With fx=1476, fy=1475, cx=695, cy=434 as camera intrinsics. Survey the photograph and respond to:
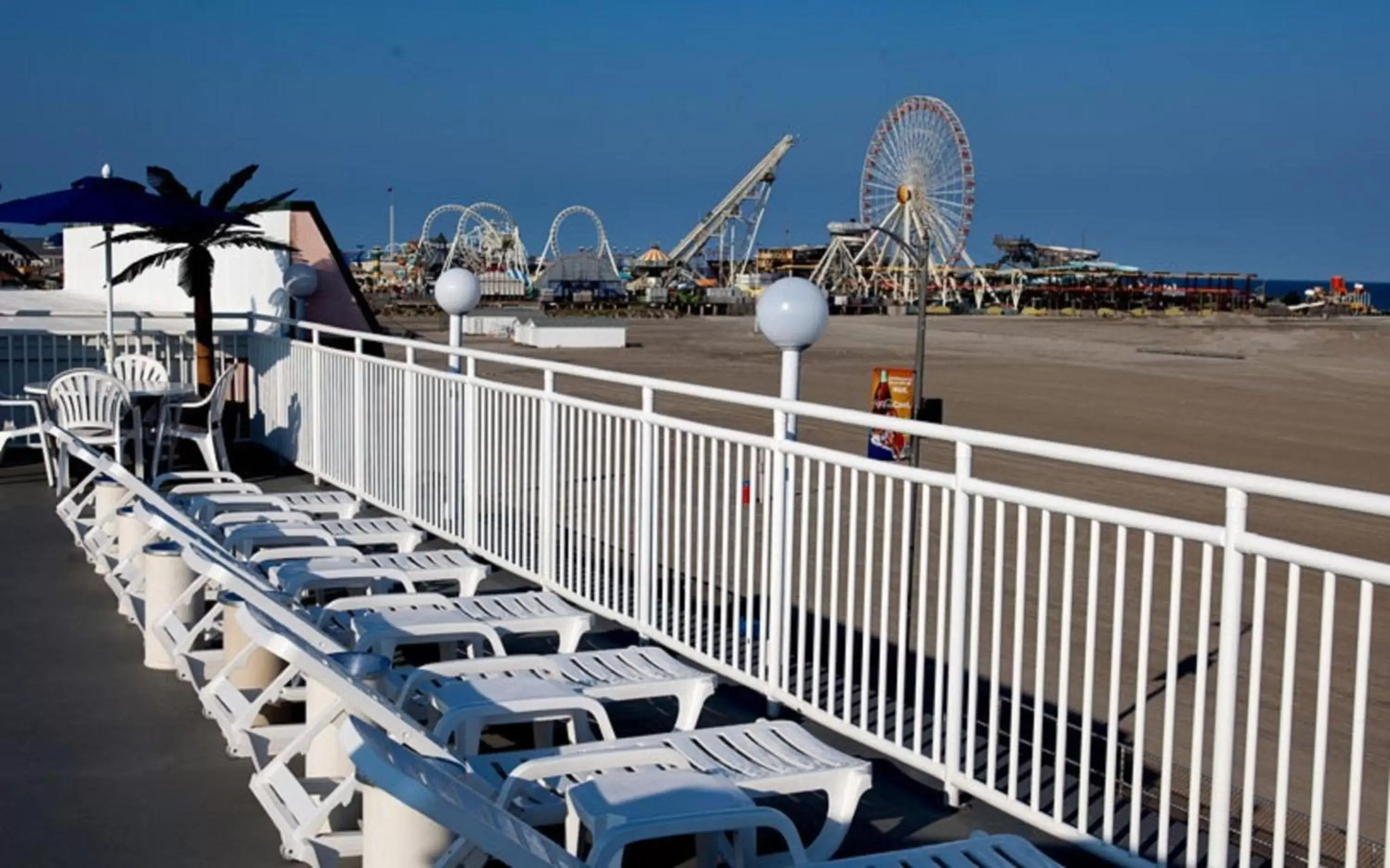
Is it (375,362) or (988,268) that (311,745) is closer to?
(375,362)

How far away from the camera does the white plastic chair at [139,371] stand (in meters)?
10.0

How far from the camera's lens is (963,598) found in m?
3.85

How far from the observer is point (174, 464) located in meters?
10.4

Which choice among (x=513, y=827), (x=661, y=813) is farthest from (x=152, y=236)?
(x=513, y=827)

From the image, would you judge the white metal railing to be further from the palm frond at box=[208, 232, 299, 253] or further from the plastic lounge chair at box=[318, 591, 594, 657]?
the palm frond at box=[208, 232, 299, 253]

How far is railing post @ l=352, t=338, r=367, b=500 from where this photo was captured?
8.45 m

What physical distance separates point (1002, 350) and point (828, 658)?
129 ft

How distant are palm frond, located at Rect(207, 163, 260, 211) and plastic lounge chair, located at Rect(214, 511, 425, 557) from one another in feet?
16.6

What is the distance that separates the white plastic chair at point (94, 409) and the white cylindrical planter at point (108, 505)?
2496mm

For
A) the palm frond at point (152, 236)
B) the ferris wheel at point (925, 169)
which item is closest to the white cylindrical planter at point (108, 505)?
the palm frond at point (152, 236)

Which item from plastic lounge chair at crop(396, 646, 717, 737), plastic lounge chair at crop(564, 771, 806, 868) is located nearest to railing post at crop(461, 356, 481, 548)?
plastic lounge chair at crop(396, 646, 717, 737)

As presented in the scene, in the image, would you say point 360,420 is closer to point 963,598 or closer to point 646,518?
point 646,518

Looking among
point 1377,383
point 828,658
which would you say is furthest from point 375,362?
point 1377,383

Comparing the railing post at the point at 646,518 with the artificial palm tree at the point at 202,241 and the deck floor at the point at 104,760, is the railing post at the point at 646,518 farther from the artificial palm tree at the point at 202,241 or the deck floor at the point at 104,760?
the artificial palm tree at the point at 202,241
